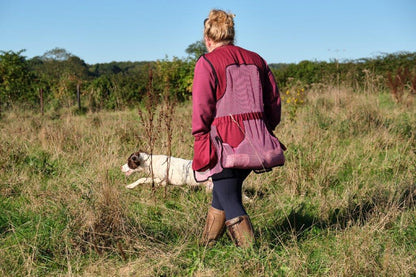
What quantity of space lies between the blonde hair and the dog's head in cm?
244

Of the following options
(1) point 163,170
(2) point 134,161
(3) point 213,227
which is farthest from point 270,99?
(2) point 134,161

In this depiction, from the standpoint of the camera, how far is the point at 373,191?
368 centimetres

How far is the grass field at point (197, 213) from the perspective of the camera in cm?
233

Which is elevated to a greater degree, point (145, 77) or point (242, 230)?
point (145, 77)

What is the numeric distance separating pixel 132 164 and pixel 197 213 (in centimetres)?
149

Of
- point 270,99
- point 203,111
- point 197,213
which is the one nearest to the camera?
point 203,111

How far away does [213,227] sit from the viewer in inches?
103

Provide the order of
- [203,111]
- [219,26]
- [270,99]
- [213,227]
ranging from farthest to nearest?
[213,227] < [270,99] < [219,26] < [203,111]

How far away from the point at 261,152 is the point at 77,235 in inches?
56.9

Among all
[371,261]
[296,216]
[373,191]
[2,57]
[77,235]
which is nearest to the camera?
[371,261]

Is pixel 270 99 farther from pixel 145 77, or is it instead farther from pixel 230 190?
pixel 145 77

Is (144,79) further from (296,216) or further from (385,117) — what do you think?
(296,216)

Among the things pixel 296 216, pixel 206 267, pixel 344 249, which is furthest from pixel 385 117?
pixel 206 267

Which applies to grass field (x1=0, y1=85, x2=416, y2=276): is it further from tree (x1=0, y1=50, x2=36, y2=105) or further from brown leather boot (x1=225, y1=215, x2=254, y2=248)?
tree (x1=0, y1=50, x2=36, y2=105)
